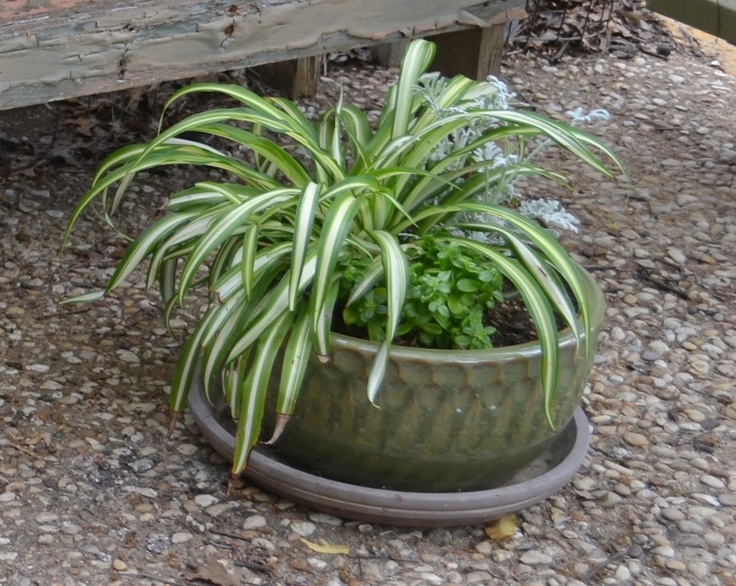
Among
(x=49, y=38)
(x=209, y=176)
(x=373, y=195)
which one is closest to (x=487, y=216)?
(x=373, y=195)

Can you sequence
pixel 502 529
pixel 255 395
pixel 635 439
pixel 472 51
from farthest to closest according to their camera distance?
pixel 472 51 → pixel 635 439 → pixel 502 529 → pixel 255 395

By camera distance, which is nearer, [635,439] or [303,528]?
[303,528]

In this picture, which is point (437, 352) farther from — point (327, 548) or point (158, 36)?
A: point (158, 36)

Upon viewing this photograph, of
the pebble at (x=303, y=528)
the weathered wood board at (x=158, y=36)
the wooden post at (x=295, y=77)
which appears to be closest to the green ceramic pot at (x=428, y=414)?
the pebble at (x=303, y=528)

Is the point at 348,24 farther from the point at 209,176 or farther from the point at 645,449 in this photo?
the point at 645,449

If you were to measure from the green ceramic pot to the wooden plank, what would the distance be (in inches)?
71.6

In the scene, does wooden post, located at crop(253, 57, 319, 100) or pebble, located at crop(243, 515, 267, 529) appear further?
wooden post, located at crop(253, 57, 319, 100)

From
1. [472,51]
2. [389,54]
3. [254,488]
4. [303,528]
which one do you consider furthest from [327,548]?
[389,54]

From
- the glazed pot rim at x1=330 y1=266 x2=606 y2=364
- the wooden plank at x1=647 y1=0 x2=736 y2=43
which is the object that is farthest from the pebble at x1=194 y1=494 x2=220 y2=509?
the wooden plank at x1=647 y1=0 x2=736 y2=43

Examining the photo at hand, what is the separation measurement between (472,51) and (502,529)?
1.72 meters

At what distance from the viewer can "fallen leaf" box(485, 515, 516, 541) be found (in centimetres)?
211

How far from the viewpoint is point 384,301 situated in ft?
6.60

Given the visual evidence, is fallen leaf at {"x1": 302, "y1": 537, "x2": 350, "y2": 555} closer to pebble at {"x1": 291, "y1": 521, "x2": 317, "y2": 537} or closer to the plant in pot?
pebble at {"x1": 291, "y1": 521, "x2": 317, "y2": 537}

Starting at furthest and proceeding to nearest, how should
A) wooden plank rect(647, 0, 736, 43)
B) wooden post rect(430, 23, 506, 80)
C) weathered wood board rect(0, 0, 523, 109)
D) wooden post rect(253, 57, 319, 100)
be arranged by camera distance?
wooden post rect(253, 57, 319, 100), wooden plank rect(647, 0, 736, 43), wooden post rect(430, 23, 506, 80), weathered wood board rect(0, 0, 523, 109)
